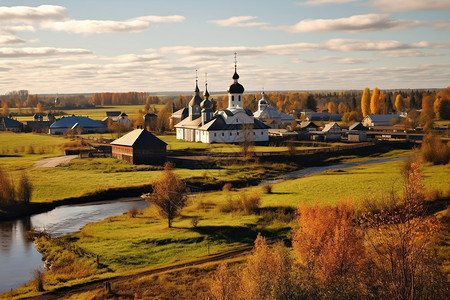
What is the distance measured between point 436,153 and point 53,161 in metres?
47.1

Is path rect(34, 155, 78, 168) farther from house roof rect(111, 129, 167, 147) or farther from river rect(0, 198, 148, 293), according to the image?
river rect(0, 198, 148, 293)

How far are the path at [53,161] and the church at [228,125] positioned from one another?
22991mm

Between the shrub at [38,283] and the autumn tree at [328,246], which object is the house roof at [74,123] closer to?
the shrub at [38,283]

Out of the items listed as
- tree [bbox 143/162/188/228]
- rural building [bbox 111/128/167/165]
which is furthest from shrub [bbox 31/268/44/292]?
rural building [bbox 111/128/167/165]

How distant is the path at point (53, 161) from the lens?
206ft

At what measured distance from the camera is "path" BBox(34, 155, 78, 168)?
206 feet

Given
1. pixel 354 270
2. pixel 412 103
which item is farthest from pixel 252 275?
pixel 412 103

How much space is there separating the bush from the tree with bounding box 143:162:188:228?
118 ft

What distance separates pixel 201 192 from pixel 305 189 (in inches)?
404

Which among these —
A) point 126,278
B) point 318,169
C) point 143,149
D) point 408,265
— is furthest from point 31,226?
point 318,169

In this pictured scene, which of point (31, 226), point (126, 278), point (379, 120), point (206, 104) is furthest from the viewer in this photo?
point (379, 120)

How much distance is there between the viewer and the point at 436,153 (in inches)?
2345

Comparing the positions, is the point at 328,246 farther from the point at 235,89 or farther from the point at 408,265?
the point at 235,89

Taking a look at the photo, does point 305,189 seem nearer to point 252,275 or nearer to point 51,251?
point 51,251
